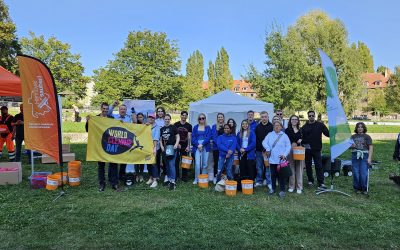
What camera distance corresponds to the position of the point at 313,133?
7289 mm

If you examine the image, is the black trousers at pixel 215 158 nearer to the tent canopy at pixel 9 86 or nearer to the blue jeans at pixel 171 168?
the blue jeans at pixel 171 168

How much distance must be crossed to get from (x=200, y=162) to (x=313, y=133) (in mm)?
2829

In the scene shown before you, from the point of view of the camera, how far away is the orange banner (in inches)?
253

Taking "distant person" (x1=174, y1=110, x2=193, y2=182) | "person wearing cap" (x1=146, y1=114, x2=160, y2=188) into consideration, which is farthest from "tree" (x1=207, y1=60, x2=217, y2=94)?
"person wearing cap" (x1=146, y1=114, x2=160, y2=188)

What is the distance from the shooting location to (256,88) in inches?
835

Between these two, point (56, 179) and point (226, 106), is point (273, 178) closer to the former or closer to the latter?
point (56, 179)

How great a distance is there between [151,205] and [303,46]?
2946 centimetres

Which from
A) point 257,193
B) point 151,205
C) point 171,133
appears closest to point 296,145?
point 257,193

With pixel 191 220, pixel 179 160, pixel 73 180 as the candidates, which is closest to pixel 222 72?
pixel 179 160

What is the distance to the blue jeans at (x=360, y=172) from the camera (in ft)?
23.0

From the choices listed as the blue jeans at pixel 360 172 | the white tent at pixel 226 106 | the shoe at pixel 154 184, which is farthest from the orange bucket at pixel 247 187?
the white tent at pixel 226 106

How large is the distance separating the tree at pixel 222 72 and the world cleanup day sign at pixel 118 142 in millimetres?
55129

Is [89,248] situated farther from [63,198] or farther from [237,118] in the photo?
[237,118]

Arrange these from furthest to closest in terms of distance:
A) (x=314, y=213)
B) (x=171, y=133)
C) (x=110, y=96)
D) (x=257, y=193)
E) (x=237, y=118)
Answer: (x=110, y=96) < (x=237, y=118) < (x=171, y=133) < (x=257, y=193) < (x=314, y=213)
